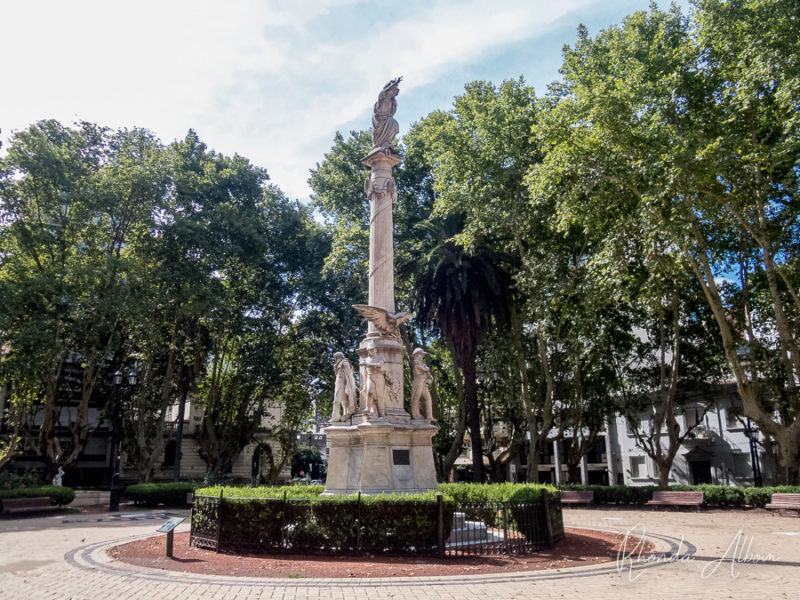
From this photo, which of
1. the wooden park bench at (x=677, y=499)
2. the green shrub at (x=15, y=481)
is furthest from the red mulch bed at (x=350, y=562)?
the green shrub at (x=15, y=481)

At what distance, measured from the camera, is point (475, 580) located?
8.12m

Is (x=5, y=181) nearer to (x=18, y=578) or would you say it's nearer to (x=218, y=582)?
(x=18, y=578)

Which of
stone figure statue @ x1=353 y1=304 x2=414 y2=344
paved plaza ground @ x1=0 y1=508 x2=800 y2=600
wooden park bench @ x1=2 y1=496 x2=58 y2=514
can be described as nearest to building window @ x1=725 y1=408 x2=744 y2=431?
paved plaza ground @ x1=0 y1=508 x2=800 y2=600

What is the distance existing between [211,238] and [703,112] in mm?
21639

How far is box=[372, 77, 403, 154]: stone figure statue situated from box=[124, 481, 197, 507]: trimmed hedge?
52.5ft

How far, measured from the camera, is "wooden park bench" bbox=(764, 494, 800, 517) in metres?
16.5

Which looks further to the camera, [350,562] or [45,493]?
[45,493]

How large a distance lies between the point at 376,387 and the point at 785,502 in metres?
12.6

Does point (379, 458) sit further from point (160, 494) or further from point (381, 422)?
point (160, 494)

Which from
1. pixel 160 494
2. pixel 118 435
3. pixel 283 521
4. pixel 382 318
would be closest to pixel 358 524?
pixel 283 521

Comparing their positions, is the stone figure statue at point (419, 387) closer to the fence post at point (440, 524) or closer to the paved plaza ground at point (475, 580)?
the fence post at point (440, 524)

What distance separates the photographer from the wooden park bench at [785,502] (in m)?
16.5

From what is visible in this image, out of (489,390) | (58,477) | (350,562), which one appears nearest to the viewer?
(350,562)

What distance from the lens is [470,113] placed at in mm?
25828
